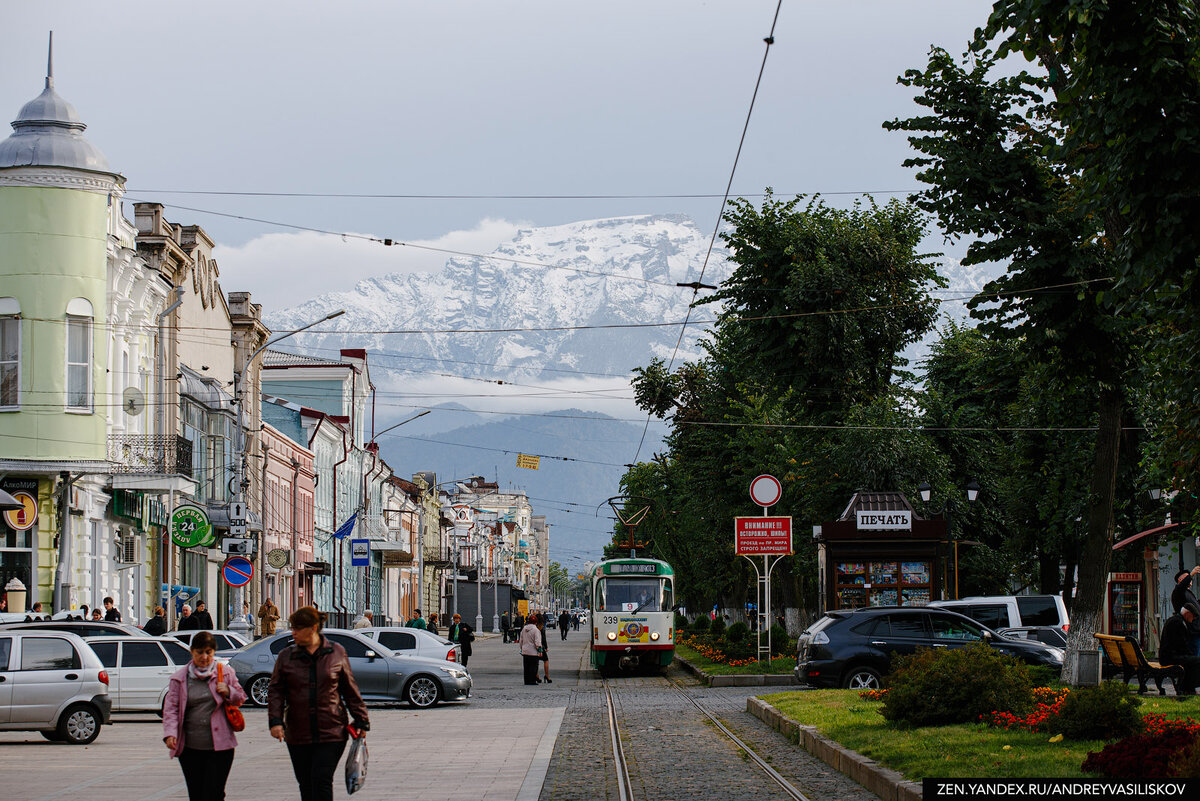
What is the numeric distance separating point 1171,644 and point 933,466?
22.6m

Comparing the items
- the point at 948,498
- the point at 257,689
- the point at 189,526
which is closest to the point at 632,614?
the point at 948,498

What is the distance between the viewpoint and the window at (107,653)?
79.6 ft

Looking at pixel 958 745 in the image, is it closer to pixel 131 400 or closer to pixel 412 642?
pixel 412 642

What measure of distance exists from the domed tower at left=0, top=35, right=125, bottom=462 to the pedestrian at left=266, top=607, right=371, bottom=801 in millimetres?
24559

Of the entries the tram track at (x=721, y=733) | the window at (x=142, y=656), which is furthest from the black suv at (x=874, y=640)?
the window at (x=142, y=656)

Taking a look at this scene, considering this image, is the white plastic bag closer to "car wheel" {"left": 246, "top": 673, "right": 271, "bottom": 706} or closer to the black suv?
the black suv

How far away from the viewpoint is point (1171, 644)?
884 inches

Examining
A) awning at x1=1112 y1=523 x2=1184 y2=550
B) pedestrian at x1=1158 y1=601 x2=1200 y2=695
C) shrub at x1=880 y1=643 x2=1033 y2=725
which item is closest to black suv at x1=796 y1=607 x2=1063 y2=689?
pedestrian at x1=1158 y1=601 x2=1200 y2=695

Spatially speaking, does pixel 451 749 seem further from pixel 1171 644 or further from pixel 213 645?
pixel 1171 644

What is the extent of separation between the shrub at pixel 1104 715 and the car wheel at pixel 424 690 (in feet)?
52.4

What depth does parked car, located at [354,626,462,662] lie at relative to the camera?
2855 cm

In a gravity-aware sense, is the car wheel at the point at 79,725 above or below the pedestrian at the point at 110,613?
below

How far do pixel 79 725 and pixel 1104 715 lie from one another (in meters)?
13.8

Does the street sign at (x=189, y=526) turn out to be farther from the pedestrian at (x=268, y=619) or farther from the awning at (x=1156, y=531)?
the awning at (x=1156, y=531)
